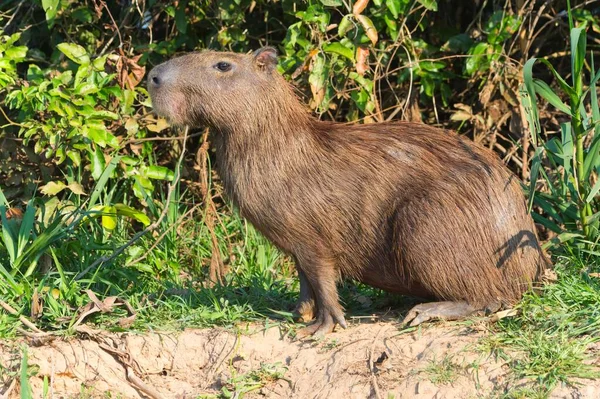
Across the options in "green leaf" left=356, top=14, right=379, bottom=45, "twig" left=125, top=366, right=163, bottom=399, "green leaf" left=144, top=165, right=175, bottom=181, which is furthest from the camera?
"green leaf" left=144, top=165, right=175, bottom=181

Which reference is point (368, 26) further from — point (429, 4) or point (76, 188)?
point (76, 188)

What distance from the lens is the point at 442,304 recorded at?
4.57 m

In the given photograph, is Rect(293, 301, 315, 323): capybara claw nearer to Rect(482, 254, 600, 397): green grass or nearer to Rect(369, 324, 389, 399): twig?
Rect(369, 324, 389, 399): twig

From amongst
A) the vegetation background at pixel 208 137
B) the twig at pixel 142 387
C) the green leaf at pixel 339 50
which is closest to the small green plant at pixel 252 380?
the twig at pixel 142 387

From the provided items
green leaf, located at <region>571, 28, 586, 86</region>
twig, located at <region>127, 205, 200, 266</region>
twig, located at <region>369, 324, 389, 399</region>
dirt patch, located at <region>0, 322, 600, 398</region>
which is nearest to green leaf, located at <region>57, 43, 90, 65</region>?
twig, located at <region>127, 205, 200, 266</region>

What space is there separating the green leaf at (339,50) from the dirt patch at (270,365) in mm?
1878

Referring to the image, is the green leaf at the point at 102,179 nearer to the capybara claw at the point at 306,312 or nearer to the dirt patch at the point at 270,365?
the dirt patch at the point at 270,365

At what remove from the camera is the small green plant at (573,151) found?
4.52 m

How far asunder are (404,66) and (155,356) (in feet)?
8.89

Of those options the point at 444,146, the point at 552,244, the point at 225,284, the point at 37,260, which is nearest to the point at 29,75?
the point at 37,260

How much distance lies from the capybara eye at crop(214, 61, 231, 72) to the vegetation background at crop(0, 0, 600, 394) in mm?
817

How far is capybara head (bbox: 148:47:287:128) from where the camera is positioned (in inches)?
183

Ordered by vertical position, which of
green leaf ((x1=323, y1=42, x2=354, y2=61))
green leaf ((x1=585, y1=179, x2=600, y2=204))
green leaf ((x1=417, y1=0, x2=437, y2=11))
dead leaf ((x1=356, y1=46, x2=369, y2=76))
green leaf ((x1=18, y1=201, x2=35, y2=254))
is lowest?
green leaf ((x1=18, y1=201, x2=35, y2=254))

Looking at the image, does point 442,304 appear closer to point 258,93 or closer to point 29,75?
point 258,93
